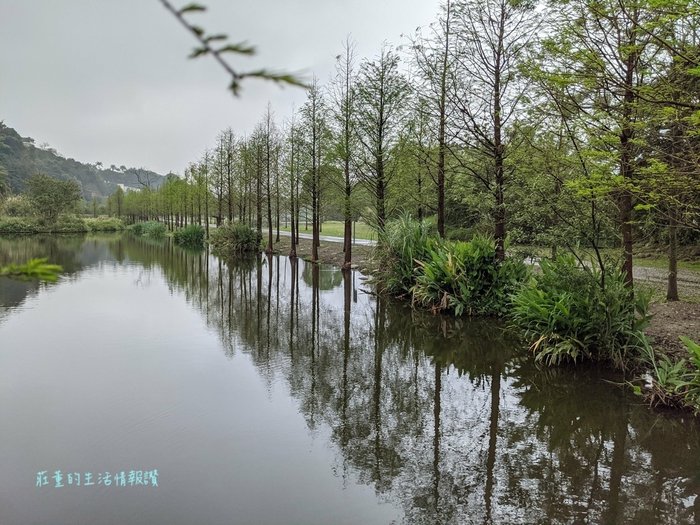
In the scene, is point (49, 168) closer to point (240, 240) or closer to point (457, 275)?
point (240, 240)

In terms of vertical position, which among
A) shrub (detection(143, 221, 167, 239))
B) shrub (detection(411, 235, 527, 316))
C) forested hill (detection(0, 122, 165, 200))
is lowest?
shrub (detection(411, 235, 527, 316))

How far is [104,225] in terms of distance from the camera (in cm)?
5669

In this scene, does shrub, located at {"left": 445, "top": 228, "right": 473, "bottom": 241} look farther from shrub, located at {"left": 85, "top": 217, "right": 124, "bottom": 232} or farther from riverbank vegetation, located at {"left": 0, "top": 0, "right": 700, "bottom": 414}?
shrub, located at {"left": 85, "top": 217, "right": 124, "bottom": 232}

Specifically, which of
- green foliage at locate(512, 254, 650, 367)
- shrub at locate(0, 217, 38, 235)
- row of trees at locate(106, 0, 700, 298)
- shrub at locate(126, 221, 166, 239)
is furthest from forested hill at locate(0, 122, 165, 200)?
green foliage at locate(512, 254, 650, 367)

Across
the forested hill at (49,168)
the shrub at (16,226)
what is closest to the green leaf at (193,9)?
the forested hill at (49,168)

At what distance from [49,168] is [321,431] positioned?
305 feet

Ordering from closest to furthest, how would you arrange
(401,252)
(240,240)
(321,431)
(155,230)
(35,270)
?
(35,270), (321,431), (401,252), (240,240), (155,230)

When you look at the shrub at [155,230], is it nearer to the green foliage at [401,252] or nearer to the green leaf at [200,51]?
the green foliage at [401,252]

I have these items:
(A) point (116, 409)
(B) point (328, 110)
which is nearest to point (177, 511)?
(A) point (116, 409)

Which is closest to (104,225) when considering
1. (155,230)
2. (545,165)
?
(155,230)

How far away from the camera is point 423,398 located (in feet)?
20.7

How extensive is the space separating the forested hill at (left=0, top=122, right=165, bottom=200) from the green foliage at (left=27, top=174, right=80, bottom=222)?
3643 millimetres

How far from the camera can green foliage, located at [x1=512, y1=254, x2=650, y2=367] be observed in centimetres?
723

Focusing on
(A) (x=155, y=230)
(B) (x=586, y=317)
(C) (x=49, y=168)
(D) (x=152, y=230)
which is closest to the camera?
(B) (x=586, y=317)
